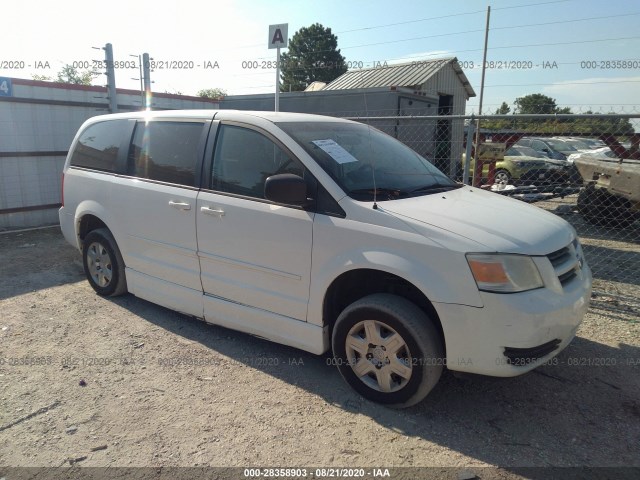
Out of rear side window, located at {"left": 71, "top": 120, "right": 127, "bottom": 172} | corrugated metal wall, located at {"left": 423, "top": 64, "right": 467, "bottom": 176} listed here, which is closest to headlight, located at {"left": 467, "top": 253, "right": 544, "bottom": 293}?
rear side window, located at {"left": 71, "top": 120, "right": 127, "bottom": 172}

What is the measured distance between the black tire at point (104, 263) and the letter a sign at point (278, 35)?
410 cm

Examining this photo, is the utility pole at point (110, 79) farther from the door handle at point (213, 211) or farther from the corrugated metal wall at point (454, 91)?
the corrugated metal wall at point (454, 91)

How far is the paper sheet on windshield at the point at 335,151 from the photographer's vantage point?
337 centimetres

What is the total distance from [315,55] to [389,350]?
54.2 m

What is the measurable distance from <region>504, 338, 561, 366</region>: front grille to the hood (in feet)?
1.82

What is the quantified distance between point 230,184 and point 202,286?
869mm

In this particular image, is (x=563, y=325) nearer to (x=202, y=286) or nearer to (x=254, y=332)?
(x=254, y=332)

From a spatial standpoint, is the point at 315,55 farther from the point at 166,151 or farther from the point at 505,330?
the point at 505,330

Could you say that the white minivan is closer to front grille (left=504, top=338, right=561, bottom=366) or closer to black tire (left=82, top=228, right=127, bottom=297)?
front grille (left=504, top=338, right=561, bottom=366)

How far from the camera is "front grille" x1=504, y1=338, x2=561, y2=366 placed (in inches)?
106

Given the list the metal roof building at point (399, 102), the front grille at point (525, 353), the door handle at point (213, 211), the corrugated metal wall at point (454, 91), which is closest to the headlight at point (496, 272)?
the front grille at point (525, 353)

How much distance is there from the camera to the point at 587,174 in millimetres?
9125

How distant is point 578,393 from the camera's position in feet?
10.8

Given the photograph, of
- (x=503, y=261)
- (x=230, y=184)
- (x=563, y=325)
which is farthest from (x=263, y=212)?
(x=563, y=325)
